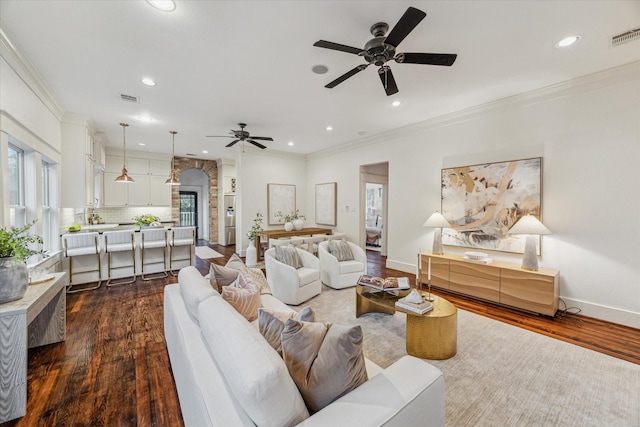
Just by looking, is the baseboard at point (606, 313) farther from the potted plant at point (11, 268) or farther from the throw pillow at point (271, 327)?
the potted plant at point (11, 268)

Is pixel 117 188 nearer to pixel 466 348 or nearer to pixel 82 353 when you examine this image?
pixel 82 353

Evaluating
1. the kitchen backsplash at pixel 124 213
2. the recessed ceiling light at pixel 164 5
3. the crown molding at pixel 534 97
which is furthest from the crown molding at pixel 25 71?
the crown molding at pixel 534 97

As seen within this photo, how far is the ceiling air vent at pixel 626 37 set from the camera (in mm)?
2381

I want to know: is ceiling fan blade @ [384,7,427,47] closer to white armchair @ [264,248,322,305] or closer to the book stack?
the book stack

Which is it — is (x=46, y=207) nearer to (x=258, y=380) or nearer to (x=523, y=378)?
(x=258, y=380)

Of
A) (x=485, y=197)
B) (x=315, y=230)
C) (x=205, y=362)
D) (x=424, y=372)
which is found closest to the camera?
(x=424, y=372)

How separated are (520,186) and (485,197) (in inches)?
18.2

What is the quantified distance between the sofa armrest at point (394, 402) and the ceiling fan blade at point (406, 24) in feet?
7.06

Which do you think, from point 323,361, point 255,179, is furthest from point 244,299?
point 255,179

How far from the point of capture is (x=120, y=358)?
247 centimetres

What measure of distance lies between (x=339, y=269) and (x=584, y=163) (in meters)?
3.49

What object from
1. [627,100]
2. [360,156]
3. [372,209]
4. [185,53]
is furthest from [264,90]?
[372,209]

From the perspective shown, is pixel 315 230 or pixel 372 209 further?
pixel 372 209

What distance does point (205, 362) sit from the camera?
1340mm
